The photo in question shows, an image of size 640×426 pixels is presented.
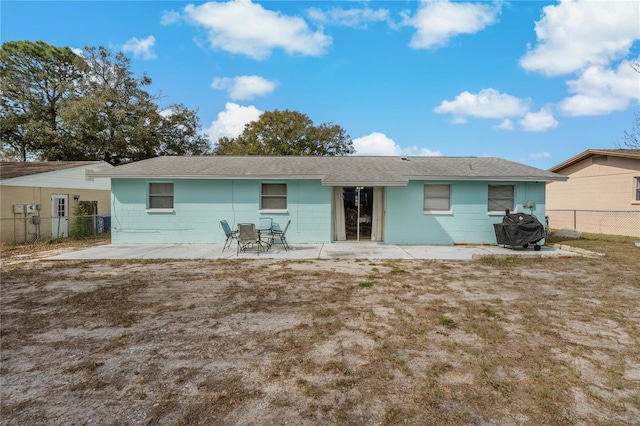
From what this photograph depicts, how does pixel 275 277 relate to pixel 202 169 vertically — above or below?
below

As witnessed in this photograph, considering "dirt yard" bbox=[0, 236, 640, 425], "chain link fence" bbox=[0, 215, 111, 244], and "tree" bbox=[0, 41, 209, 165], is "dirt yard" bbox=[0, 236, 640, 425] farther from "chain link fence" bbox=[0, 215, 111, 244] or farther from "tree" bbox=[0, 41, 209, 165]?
"tree" bbox=[0, 41, 209, 165]

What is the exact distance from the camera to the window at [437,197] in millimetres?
11617

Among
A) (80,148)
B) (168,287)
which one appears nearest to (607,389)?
(168,287)

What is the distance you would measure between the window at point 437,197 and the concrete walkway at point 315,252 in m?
1.54

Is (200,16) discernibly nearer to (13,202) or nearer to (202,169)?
(202,169)

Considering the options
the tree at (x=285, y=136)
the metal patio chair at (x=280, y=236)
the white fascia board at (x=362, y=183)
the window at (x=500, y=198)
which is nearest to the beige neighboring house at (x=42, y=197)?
the metal patio chair at (x=280, y=236)

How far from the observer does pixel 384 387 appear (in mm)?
2832

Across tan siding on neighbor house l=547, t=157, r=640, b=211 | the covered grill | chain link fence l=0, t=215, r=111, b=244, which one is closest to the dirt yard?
the covered grill

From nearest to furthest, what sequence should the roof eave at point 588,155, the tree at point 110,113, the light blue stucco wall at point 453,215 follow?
the light blue stucco wall at point 453,215, the roof eave at point 588,155, the tree at point 110,113

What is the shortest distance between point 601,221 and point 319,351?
1922cm

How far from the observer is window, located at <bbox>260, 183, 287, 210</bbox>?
1170 centimetres

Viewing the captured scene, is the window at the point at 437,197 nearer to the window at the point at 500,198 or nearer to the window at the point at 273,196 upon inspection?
the window at the point at 500,198

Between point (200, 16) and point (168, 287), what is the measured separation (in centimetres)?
869

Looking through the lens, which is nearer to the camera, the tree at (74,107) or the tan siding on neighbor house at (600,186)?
the tan siding on neighbor house at (600,186)
